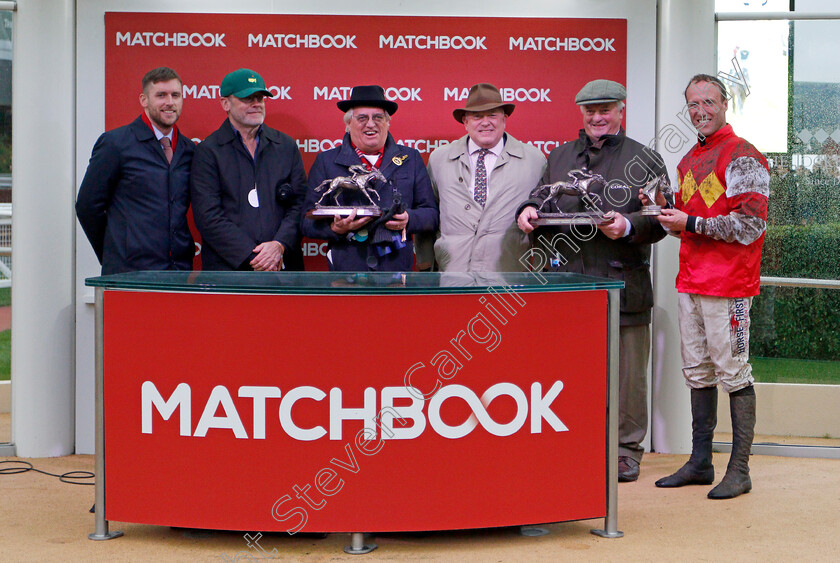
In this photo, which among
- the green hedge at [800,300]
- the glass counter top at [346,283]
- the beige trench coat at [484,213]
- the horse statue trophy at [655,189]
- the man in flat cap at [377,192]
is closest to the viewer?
the glass counter top at [346,283]

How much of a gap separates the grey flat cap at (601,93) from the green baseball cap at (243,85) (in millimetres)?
1703

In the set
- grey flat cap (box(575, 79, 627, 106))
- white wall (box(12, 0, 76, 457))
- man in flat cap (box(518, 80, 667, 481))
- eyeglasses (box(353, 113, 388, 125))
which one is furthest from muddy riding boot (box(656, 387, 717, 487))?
white wall (box(12, 0, 76, 457))

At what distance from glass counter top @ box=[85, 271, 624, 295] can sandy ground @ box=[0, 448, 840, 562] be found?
3.34 ft

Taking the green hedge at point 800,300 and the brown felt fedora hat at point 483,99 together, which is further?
the green hedge at point 800,300

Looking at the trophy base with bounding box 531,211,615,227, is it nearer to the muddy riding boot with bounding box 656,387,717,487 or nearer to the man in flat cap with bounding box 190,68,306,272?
the muddy riding boot with bounding box 656,387,717,487

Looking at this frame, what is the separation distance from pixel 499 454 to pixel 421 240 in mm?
1892

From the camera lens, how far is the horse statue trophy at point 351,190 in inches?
188

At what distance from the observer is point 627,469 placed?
508cm

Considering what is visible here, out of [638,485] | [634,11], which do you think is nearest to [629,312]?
[638,485]

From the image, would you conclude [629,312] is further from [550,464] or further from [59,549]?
[59,549]

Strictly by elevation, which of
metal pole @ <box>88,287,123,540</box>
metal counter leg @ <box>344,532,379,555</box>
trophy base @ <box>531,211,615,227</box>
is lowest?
metal counter leg @ <box>344,532,379,555</box>

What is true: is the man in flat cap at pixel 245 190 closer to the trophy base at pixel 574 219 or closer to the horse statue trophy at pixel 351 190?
the horse statue trophy at pixel 351 190

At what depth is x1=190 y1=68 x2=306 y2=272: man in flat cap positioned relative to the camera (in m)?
5.01

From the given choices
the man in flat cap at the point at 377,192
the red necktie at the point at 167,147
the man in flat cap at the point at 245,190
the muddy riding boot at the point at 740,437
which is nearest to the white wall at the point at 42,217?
the red necktie at the point at 167,147
